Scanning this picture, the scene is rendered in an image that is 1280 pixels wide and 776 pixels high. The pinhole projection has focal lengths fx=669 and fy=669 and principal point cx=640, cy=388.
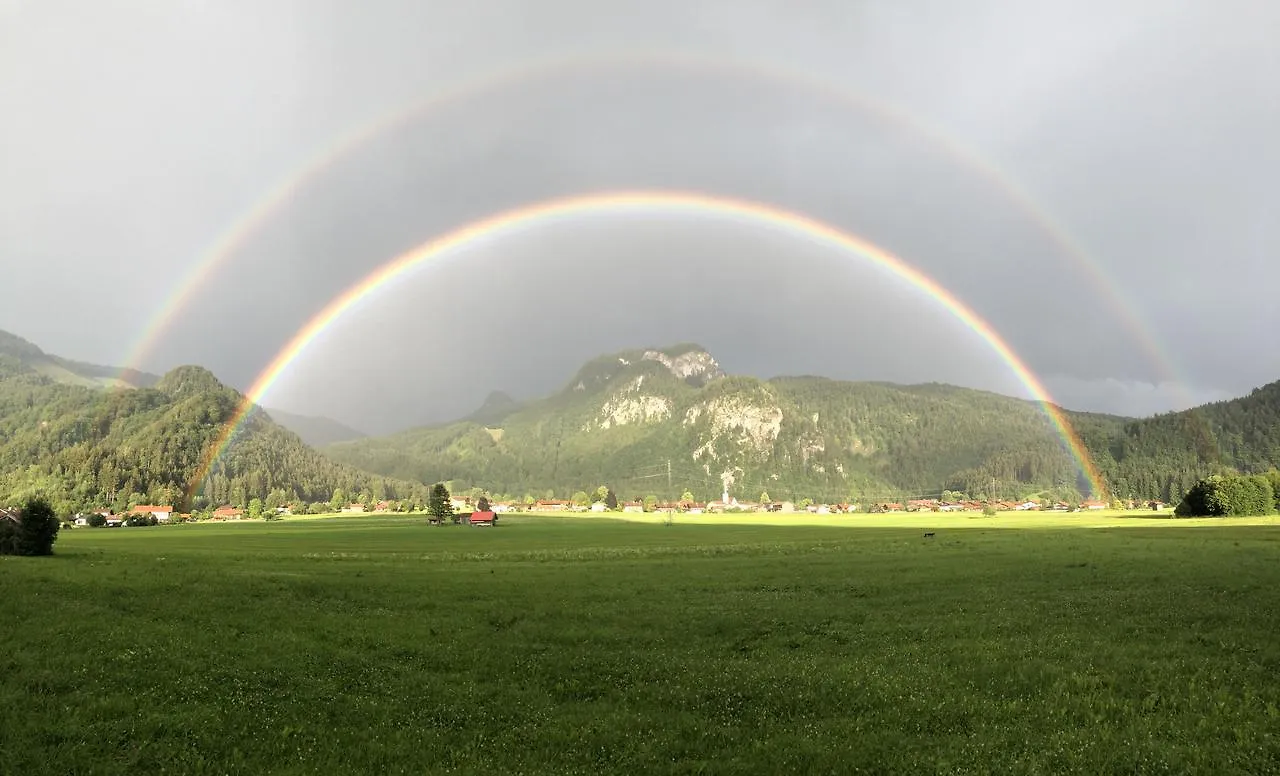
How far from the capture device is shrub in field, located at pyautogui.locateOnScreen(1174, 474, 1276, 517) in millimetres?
126750

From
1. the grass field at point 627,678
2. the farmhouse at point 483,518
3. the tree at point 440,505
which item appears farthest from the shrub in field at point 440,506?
the grass field at point 627,678

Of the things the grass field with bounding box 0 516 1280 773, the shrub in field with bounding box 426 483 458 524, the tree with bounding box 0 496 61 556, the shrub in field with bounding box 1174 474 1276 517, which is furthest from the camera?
the shrub in field with bounding box 426 483 458 524

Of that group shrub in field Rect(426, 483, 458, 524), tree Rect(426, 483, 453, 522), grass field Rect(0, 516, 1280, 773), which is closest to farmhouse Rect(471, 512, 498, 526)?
shrub in field Rect(426, 483, 458, 524)

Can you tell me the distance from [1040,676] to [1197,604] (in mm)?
14703

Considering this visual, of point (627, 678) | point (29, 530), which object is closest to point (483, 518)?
point (29, 530)

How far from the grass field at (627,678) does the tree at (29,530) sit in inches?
577

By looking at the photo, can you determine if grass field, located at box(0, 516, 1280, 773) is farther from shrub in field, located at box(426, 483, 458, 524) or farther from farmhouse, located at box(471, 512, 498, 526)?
shrub in field, located at box(426, 483, 458, 524)

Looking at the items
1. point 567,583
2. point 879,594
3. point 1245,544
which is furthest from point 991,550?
point 567,583

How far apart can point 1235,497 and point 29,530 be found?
17509 centimetres

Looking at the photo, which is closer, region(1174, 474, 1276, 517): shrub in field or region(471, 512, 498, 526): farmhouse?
region(1174, 474, 1276, 517): shrub in field

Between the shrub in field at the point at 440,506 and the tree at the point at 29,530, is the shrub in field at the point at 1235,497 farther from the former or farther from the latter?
the tree at the point at 29,530

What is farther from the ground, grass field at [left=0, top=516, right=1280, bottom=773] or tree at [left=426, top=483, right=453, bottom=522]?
grass field at [left=0, top=516, right=1280, bottom=773]

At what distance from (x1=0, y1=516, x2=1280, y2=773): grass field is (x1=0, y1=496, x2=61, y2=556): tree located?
14.6 metres

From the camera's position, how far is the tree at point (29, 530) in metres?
42.9
